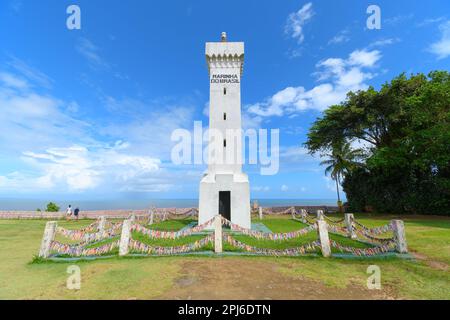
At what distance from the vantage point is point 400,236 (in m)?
8.87

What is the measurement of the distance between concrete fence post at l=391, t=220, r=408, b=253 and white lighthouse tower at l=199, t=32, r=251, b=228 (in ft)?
25.6

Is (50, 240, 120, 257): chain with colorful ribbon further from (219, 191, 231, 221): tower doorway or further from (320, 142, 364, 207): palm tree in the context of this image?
(320, 142, 364, 207): palm tree

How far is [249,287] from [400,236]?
6.72m

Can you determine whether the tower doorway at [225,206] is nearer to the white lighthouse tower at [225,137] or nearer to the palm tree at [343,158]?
the white lighthouse tower at [225,137]

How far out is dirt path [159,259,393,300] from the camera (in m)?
5.41

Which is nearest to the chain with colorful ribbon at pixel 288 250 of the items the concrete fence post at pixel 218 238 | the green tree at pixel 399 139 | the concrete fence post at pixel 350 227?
the concrete fence post at pixel 218 238

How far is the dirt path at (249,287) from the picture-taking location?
17.8 ft

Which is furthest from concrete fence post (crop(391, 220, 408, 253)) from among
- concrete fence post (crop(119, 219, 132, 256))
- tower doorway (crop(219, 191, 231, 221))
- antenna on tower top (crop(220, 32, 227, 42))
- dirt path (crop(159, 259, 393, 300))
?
antenna on tower top (crop(220, 32, 227, 42))

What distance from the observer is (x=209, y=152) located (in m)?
16.1

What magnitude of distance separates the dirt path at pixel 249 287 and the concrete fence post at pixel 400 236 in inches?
168

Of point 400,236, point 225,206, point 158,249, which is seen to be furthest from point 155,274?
point 225,206

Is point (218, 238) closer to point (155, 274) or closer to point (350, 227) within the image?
point (155, 274)
